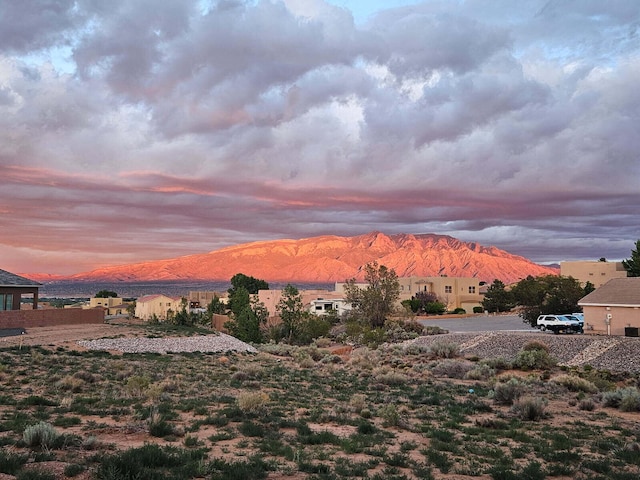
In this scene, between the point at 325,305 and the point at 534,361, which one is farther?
the point at 325,305

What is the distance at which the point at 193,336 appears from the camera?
43.2 m

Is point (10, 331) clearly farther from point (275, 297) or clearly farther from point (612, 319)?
point (275, 297)

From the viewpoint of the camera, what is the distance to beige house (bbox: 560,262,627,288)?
295ft

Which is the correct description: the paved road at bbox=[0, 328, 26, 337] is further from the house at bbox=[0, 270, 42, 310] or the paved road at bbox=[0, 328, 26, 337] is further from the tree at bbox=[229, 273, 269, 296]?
the tree at bbox=[229, 273, 269, 296]

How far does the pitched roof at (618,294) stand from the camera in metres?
38.1

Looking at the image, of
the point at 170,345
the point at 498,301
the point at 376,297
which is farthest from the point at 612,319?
the point at 498,301

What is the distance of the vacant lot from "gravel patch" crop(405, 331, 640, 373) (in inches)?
120

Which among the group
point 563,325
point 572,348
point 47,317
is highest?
point 47,317

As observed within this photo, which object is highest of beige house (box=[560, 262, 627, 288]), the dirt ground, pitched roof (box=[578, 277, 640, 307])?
beige house (box=[560, 262, 627, 288])

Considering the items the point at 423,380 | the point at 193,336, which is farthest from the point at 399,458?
the point at 193,336

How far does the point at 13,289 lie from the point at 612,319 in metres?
46.3

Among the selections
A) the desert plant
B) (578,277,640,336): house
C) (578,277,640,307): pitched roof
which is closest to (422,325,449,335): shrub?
(578,277,640,336): house

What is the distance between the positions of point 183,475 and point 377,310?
2254 inches

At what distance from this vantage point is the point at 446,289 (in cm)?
10856
